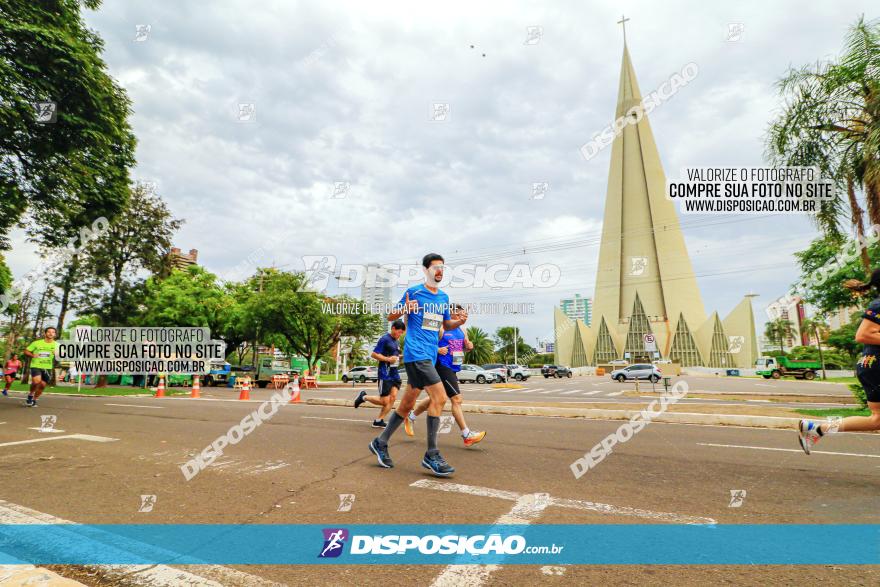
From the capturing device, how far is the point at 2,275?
141 feet

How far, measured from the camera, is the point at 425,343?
4.73 meters

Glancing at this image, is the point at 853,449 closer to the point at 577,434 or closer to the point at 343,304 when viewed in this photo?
the point at 577,434

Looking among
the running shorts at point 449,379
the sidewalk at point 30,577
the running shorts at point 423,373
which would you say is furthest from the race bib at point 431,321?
the sidewalk at point 30,577

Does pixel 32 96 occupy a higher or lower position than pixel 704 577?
higher

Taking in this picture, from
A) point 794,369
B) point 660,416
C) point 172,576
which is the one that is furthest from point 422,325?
point 794,369

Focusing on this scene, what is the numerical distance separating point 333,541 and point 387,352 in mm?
5281

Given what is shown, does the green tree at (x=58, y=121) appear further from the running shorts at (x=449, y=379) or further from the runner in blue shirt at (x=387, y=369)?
the running shorts at (x=449, y=379)

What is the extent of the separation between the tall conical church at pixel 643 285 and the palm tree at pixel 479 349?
26.3 metres

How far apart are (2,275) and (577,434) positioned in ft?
184

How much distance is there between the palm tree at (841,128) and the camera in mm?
9367

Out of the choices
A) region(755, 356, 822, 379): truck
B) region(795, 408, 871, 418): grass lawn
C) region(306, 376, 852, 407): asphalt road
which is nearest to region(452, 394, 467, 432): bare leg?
region(795, 408, 871, 418): grass lawn

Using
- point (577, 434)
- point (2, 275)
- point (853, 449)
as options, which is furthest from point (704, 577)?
point (2, 275)

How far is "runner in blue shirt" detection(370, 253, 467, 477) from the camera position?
4.59 metres

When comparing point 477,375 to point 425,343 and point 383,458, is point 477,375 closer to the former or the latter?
point 383,458
